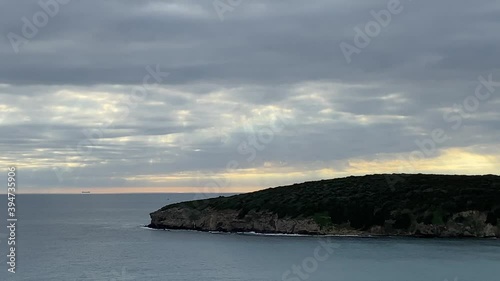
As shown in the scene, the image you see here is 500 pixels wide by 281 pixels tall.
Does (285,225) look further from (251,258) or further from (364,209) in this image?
(251,258)

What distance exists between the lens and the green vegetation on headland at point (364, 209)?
13712 centimetres

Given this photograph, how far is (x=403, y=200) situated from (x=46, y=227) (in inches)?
4459

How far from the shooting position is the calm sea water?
3632 inches

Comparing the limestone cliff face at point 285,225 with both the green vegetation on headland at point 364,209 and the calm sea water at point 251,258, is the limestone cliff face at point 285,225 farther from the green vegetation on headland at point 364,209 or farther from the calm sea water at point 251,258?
the calm sea water at point 251,258

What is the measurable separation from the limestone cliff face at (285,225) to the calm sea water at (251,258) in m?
6.05

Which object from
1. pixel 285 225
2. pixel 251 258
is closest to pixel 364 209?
pixel 285 225

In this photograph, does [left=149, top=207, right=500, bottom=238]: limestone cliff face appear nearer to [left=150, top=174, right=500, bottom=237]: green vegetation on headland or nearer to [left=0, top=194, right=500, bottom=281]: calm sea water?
[left=150, top=174, right=500, bottom=237]: green vegetation on headland

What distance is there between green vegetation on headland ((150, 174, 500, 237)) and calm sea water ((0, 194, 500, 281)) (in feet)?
22.9

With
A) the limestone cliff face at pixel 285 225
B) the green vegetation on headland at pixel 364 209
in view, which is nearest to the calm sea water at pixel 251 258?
the limestone cliff face at pixel 285 225

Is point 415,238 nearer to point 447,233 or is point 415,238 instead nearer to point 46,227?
point 447,233

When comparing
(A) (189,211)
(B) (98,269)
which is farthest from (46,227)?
(B) (98,269)

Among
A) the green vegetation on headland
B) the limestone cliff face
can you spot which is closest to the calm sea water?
the limestone cliff face

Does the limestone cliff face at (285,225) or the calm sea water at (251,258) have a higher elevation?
the limestone cliff face at (285,225)

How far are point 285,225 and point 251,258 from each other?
133 feet
